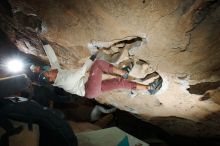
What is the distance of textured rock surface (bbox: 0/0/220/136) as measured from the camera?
2512mm

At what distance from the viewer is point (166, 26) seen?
2.65 metres

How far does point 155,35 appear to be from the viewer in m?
2.85

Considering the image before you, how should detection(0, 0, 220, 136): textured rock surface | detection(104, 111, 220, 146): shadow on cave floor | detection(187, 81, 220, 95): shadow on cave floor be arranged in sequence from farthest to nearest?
detection(104, 111, 220, 146): shadow on cave floor → detection(187, 81, 220, 95): shadow on cave floor → detection(0, 0, 220, 136): textured rock surface

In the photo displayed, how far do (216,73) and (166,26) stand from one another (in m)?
1.09

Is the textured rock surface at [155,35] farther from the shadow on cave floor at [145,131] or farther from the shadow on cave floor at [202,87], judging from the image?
the shadow on cave floor at [145,131]

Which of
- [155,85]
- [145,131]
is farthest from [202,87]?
[145,131]

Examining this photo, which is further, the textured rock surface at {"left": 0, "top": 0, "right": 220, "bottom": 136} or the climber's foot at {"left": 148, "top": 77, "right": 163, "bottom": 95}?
the climber's foot at {"left": 148, "top": 77, "right": 163, "bottom": 95}

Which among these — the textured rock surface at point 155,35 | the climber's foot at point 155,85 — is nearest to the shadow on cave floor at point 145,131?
the textured rock surface at point 155,35

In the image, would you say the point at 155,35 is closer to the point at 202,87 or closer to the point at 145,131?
the point at 202,87

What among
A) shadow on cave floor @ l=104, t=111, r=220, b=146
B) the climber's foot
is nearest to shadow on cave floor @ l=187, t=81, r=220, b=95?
the climber's foot

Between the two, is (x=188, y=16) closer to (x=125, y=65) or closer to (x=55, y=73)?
(x=125, y=65)

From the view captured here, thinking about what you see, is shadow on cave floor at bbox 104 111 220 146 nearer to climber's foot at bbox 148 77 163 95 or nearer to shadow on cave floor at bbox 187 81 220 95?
climber's foot at bbox 148 77 163 95

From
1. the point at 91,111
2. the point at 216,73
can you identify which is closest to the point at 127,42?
the point at 216,73

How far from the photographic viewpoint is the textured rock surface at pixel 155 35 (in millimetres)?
2512
